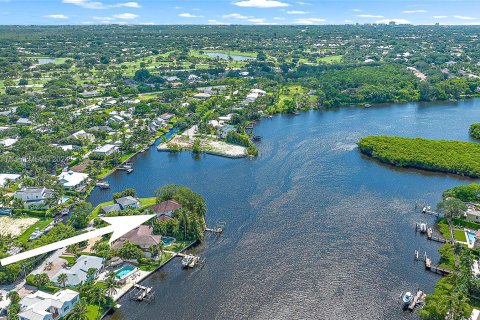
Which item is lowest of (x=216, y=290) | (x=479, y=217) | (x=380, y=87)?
(x=216, y=290)

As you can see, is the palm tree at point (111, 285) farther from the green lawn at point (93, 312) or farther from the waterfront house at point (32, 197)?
the waterfront house at point (32, 197)

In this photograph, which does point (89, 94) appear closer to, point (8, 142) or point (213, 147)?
point (8, 142)

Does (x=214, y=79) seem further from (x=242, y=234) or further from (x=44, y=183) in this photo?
(x=242, y=234)

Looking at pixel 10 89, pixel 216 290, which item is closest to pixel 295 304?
pixel 216 290

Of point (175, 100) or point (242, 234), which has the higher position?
point (175, 100)

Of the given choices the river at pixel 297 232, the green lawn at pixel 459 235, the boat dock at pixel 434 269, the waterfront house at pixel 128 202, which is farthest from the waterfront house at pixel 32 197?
the green lawn at pixel 459 235

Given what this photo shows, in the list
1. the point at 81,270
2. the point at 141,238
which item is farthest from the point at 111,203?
the point at 81,270
